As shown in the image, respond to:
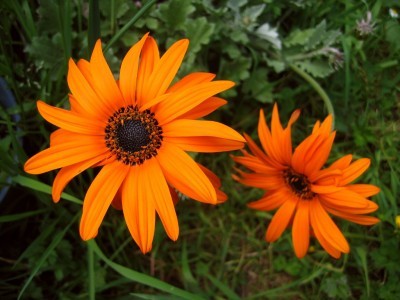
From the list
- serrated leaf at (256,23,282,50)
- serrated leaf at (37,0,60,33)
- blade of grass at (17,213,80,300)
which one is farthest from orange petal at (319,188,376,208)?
serrated leaf at (37,0,60,33)

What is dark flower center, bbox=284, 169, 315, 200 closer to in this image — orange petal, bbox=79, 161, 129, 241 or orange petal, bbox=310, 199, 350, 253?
orange petal, bbox=310, 199, 350, 253

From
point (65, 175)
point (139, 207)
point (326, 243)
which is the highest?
point (65, 175)

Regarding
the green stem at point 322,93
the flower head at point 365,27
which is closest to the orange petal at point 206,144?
the green stem at point 322,93

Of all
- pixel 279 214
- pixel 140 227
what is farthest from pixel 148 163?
pixel 279 214

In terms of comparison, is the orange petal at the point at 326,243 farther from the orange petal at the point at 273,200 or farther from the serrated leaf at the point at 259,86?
the serrated leaf at the point at 259,86

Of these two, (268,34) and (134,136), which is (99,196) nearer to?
(134,136)

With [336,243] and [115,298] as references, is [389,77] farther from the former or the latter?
[115,298]

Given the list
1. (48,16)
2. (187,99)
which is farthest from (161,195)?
(48,16)

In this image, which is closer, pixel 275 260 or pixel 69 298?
pixel 69 298
